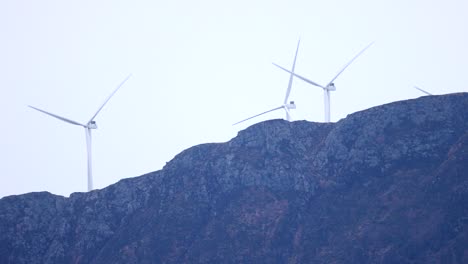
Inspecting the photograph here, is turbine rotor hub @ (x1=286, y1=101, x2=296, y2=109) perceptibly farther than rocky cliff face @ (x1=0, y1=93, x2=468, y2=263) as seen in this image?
Yes

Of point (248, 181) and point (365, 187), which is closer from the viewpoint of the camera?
point (365, 187)

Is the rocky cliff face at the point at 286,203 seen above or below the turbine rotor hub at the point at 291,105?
below

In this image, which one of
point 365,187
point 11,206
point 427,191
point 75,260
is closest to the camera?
point 427,191

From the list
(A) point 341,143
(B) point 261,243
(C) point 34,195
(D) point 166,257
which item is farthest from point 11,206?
(A) point 341,143

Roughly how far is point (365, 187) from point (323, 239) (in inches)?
460

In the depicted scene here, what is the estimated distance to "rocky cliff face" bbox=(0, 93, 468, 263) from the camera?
4592 inches

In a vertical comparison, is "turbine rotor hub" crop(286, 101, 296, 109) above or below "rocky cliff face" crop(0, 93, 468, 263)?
above

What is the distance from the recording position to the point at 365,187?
423ft

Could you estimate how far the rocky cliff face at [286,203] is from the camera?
383 feet

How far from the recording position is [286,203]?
438 feet

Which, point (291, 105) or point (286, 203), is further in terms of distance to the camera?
point (291, 105)

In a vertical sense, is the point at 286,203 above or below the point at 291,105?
below

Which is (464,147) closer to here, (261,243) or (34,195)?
(261,243)

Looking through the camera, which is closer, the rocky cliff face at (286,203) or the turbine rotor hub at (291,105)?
the rocky cliff face at (286,203)
